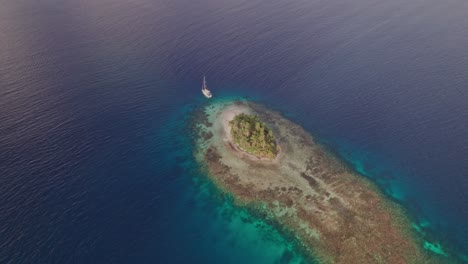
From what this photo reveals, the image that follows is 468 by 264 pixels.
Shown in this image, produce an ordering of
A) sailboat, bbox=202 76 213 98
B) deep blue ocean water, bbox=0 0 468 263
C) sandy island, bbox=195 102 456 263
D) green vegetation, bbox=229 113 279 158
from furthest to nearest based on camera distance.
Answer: sailboat, bbox=202 76 213 98 → green vegetation, bbox=229 113 279 158 → deep blue ocean water, bbox=0 0 468 263 → sandy island, bbox=195 102 456 263

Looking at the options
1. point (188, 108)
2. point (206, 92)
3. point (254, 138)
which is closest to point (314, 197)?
point (254, 138)

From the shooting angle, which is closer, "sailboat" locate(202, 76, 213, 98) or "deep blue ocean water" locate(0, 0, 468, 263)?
"deep blue ocean water" locate(0, 0, 468, 263)

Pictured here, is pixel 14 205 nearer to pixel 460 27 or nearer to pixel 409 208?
pixel 409 208

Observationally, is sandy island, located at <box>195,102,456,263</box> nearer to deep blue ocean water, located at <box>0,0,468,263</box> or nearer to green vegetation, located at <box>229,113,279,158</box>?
green vegetation, located at <box>229,113,279,158</box>

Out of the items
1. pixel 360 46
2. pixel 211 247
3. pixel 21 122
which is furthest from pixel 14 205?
pixel 360 46

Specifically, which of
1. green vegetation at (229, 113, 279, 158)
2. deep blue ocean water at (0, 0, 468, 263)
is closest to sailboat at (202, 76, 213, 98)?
deep blue ocean water at (0, 0, 468, 263)

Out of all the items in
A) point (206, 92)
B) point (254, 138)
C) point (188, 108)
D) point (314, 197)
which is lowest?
point (314, 197)

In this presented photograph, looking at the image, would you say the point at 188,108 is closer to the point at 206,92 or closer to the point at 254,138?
the point at 206,92
